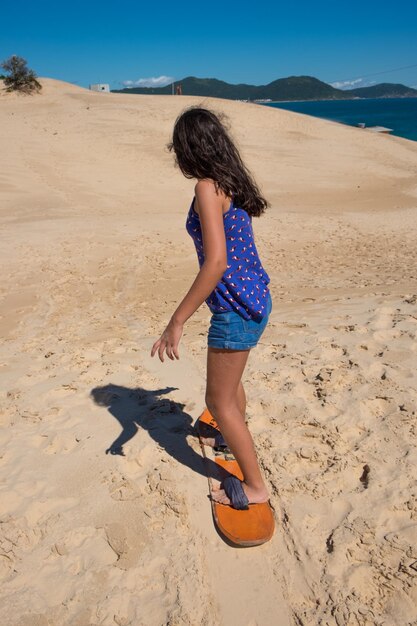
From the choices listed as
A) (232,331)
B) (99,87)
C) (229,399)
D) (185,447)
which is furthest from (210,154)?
(99,87)

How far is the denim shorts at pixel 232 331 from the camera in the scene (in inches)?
78.7

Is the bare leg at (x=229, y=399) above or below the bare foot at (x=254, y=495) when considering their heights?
above

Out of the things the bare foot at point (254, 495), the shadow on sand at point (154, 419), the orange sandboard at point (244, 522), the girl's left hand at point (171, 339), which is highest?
the girl's left hand at point (171, 339)

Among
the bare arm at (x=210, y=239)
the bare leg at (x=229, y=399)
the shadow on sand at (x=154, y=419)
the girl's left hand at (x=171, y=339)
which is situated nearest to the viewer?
the bare arm at (x=210, y=239)

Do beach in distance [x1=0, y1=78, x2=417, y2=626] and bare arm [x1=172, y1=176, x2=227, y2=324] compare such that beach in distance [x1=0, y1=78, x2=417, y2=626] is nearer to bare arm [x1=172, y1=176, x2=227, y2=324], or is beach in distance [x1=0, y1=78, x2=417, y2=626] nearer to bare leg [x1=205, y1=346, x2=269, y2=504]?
bare leg [x1=205, y1=346, x2=269, y2=504]

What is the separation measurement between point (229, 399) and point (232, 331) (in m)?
0.33

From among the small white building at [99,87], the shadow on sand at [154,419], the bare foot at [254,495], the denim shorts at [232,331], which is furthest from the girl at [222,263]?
the small white building at [99,87]

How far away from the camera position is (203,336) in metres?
4.52

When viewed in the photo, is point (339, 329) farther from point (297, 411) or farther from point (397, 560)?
point (397, 560)

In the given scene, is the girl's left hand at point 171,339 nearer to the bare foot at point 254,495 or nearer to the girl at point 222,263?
the girl at point 222,263

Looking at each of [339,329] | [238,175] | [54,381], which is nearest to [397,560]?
[238,175]

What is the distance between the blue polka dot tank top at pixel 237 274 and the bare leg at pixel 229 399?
0.19 meters

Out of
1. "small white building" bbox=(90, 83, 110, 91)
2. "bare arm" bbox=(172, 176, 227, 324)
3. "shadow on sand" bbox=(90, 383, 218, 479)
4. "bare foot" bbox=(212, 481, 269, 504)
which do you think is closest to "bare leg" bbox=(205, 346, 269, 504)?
"bare foot" bbox=(212, 481, 269, 504)

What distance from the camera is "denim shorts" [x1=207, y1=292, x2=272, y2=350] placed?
200 cm
